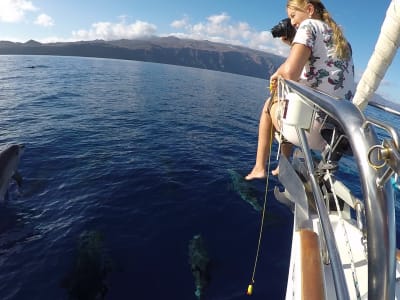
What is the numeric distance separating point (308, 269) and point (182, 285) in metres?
4.36

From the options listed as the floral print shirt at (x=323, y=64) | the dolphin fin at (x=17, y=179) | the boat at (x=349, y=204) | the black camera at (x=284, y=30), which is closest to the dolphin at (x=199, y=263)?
the boat at (x=349, y=204)

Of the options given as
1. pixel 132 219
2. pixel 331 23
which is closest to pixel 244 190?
pixel 132 219

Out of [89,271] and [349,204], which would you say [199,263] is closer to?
[89,271]

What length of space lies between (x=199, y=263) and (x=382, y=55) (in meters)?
5.58

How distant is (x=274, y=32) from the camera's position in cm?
446

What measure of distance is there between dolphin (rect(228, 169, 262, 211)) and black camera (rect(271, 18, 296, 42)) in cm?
610

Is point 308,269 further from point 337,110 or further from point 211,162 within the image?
point 211,162

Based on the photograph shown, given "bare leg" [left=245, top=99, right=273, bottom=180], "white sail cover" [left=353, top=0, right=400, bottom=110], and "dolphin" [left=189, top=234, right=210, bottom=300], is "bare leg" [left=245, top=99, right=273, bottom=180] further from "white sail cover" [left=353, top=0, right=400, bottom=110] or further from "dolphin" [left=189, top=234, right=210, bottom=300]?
"dolphin" [left=189, top=234, right=210, bottom=300]

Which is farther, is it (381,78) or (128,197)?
(128,197)

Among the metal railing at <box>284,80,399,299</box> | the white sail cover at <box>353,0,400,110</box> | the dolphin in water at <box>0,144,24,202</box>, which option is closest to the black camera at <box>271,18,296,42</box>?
the white sail cover at <box>353,0,400,110</box>

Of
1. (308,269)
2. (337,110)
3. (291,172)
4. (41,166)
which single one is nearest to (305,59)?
(291,172)

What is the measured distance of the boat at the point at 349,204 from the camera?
1.27 metres

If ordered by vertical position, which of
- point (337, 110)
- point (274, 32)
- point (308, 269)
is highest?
point (274, 32)

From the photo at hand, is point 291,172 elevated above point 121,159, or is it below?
above
